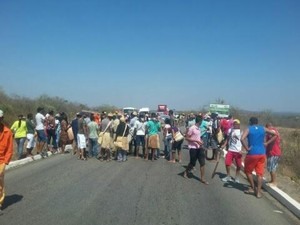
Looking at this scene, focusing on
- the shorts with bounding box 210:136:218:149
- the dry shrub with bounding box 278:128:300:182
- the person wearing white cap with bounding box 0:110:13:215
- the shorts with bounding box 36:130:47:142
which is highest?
the person wearing white cap with bounding box 0:110:13:215

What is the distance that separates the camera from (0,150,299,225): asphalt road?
827 centimetres

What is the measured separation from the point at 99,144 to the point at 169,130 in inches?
124

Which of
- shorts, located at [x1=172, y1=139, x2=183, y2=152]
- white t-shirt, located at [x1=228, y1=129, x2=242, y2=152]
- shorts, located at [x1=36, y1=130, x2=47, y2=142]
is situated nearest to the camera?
white t-shirt, located at [x1=228, y1=129, x2=242, y2=152]

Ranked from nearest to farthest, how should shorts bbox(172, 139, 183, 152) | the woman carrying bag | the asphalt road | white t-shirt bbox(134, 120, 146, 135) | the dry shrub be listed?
1. the asphalt road
2. the dry shrub
3. the woman carrying bag
4. shorts bbox(172, 139, 183, 152)
5. white t-shirt bbox(134, 120, 146, 135)

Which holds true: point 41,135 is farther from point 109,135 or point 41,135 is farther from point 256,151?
point 256,151

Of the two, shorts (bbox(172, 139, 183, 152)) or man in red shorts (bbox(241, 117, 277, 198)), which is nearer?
man in red shorts (bbox(241, 117, 277, 198))

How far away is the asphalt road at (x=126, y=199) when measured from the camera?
827 cm

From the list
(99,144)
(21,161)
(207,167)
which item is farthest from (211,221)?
(99,144)

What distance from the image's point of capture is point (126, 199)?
9828mm

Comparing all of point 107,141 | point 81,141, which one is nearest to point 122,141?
point 107,141

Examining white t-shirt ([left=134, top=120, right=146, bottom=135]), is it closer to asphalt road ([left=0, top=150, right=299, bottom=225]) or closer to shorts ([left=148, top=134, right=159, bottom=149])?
shorts ([left=148, top=134, right=159, bottom=149])

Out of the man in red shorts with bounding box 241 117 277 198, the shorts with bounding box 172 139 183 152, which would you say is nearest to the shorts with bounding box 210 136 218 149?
the shorts with bounding box 172 139 183 152

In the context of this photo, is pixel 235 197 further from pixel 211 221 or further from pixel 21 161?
pixel 21 161

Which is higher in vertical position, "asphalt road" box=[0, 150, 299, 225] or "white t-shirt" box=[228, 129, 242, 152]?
"white t-shirt" box=[228, 129, 242, 152]
